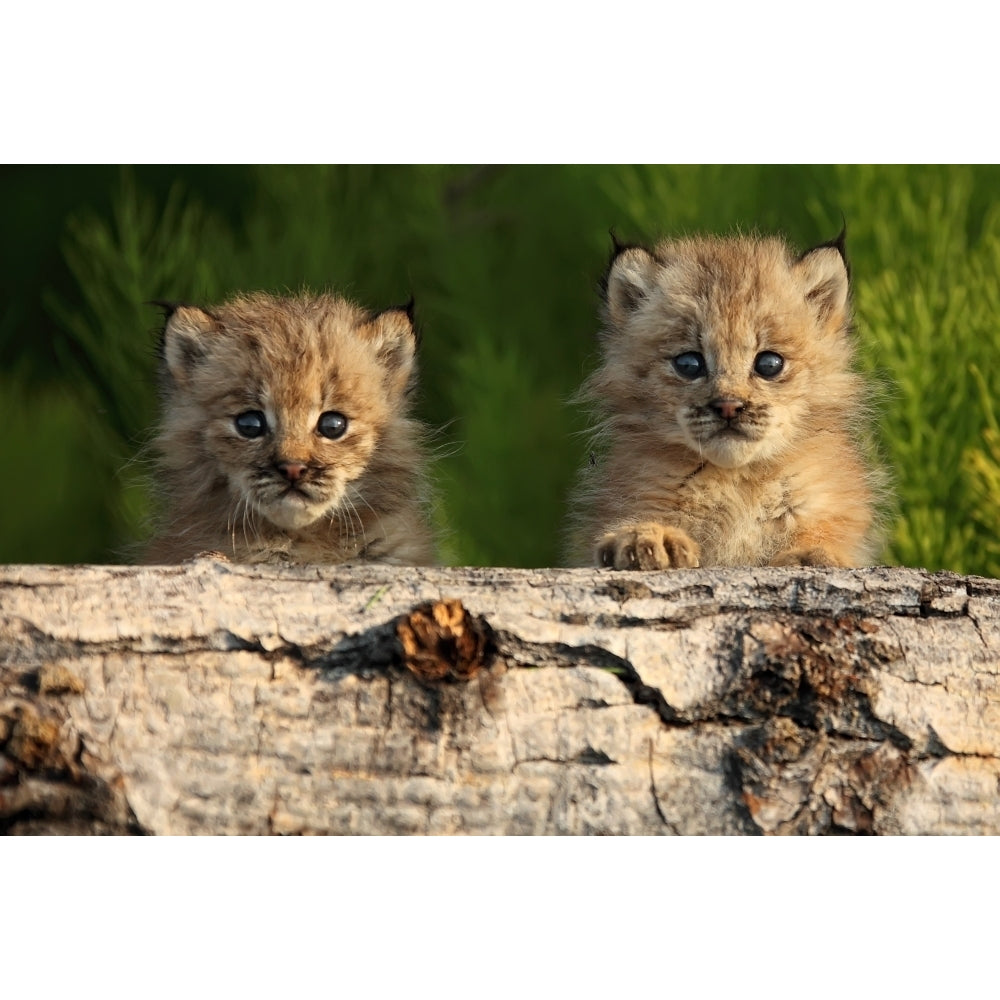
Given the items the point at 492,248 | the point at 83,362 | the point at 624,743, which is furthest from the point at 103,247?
the point at 624,743

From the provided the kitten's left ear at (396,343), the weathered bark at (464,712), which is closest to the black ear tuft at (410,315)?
the kitten's left ear at (396,343)

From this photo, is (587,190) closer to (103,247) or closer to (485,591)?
(103,247)

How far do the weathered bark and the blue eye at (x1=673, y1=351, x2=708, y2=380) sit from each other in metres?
1.29

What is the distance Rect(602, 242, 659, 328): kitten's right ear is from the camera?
5160 mm

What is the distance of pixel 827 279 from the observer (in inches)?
201

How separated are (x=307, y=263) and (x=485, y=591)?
3.33 m

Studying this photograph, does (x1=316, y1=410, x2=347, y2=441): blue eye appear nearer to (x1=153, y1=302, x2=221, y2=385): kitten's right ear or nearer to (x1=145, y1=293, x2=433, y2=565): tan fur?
(x1=145, y1=293, x2=433, y2=565): tan fur

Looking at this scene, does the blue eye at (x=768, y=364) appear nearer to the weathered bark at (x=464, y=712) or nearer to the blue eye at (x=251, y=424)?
the weathered bark at (x=464, y=712)

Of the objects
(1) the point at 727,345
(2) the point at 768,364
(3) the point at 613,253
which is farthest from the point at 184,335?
(2) the point at 768,364

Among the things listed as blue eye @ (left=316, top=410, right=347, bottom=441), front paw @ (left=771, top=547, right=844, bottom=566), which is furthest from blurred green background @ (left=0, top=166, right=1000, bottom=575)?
front paw @ (left=771, top=547, right=844, bottom=566)

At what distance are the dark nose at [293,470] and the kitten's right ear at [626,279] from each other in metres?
1.32

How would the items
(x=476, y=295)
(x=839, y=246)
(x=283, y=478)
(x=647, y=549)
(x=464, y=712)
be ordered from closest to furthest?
(x=464, y=712) → (x=647, y=549) → (x=283, y=478) → (x=839, y=246) → (x=476, y=295)

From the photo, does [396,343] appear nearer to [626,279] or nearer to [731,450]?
[626,279]

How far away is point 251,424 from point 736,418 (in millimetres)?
1549
